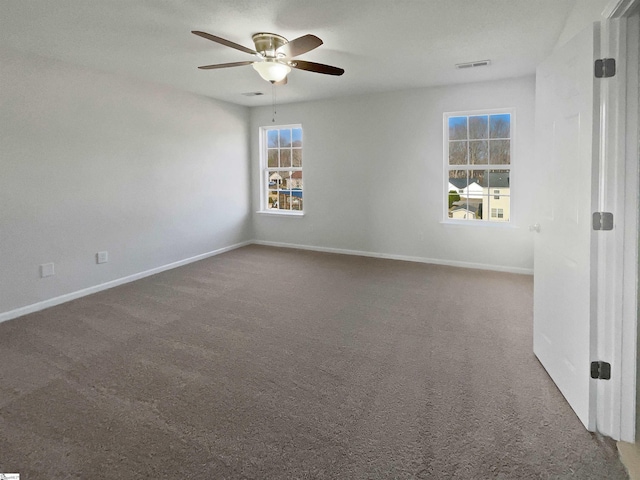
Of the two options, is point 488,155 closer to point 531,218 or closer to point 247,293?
point 531,218

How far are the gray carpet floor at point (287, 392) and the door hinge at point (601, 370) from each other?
30cm

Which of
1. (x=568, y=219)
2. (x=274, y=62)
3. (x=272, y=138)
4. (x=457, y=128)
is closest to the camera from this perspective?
(x=568, y=219)

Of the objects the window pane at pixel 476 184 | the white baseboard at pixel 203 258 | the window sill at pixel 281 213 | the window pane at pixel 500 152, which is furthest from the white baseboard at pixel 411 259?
the window pane at pixel 500 152

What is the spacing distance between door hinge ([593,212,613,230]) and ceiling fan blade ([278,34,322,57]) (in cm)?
204

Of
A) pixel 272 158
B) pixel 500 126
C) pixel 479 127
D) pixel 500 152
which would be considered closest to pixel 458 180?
pixel 500 152

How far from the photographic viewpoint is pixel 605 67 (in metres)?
1.74

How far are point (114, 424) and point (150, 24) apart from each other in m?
2.90

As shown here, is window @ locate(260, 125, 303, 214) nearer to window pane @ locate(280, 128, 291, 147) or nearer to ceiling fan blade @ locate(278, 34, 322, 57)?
window pane @ locate(280, 128, 291, 147)

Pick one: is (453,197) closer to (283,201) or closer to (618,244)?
(283,201)

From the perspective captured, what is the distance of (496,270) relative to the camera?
507 centimetres

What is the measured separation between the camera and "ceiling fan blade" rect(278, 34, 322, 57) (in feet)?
8.67

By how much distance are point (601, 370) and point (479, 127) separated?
4060mm

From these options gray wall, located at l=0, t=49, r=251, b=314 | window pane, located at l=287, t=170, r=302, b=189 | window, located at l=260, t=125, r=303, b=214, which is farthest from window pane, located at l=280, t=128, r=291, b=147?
gray wall, located at l=0, t=49, r=251, b=314

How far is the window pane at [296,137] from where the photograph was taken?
21.5 ft
